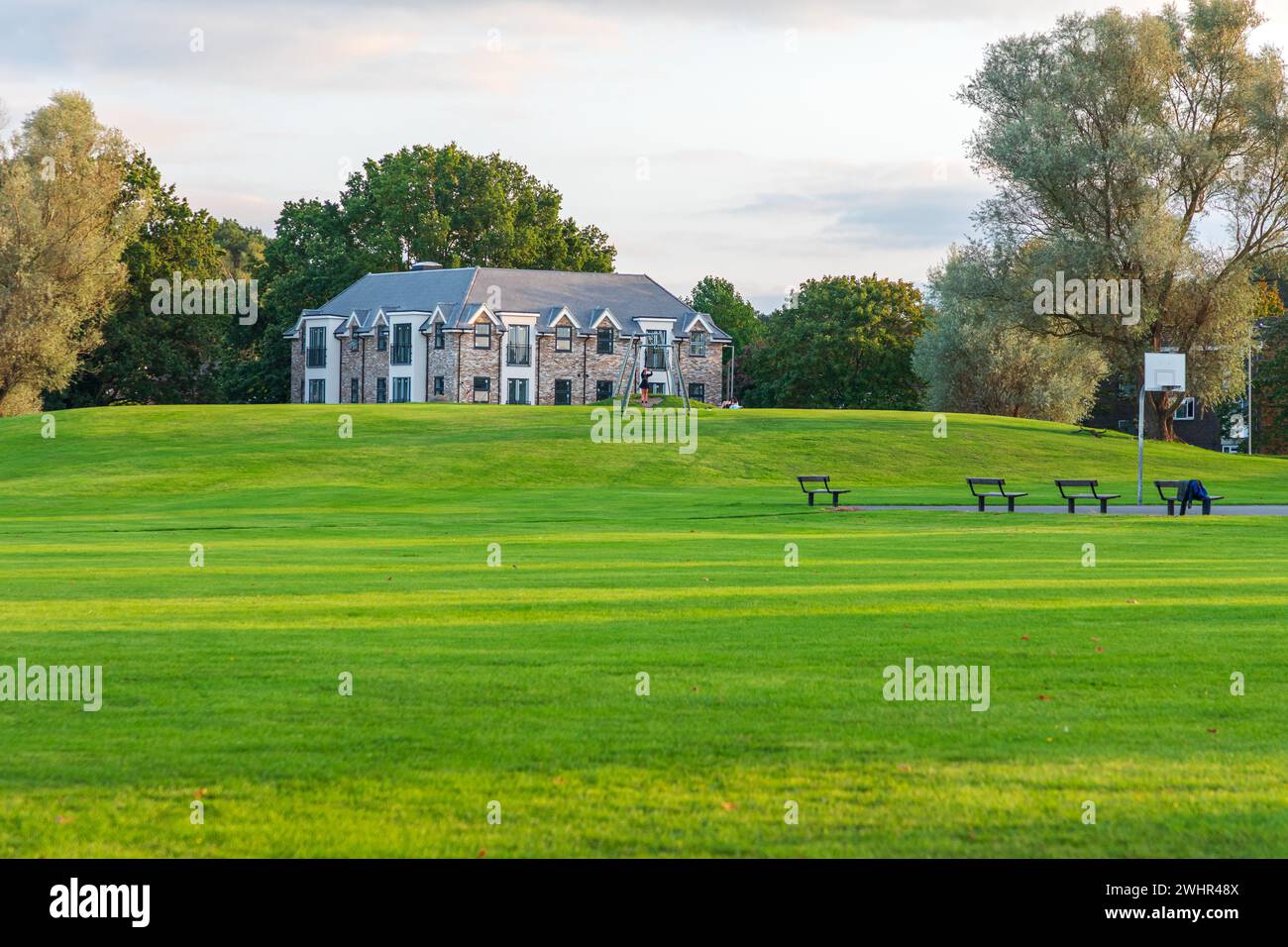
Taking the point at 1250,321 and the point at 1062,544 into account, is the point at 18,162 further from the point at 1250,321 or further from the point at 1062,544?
the point at 1062,544

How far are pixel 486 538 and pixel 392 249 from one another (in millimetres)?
81361

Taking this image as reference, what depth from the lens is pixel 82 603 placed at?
16.8 metres

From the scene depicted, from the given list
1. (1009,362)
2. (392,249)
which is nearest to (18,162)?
(392,249)

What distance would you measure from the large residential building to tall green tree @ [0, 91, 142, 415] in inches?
772

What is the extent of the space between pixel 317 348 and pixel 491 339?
45.3ft

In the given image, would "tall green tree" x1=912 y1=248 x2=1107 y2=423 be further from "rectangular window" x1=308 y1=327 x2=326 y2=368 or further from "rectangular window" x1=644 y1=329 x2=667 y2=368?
"rectangular window" x1=308 y1=327 x2=326 y2=368

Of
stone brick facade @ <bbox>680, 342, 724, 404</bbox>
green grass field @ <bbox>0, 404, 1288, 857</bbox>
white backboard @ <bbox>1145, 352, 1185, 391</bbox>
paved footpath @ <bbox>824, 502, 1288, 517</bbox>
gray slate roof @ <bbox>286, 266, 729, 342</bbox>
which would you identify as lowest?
paved footpath @ <bbox>824, 502, 1288, 517</bbox>

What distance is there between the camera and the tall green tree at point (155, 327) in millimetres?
92125

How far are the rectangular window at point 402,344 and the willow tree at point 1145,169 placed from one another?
135 ft

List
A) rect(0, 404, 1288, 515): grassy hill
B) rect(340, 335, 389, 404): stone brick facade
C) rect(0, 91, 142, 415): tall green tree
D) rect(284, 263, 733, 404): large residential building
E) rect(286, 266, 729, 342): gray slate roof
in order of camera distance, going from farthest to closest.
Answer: rect(340, 335, 389, 404): stone brick facade < rect(286, 266, 729, 342): gray slate roof < rect(284, 263, 733, 404): large residential building < rect(0, 91, 142, 415): tall green tree < rect(0, 404, 1288, 515): grassy hill

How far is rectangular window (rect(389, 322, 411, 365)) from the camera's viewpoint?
96375 millimetres

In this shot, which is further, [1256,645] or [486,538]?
[486,538]

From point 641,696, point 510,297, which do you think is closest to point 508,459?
point 641,696

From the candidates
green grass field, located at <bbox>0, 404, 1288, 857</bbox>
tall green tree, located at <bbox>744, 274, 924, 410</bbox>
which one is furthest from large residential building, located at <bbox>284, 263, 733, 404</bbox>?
green grass field, located at <bbox>0, 404, 1288, 857</bbox>
